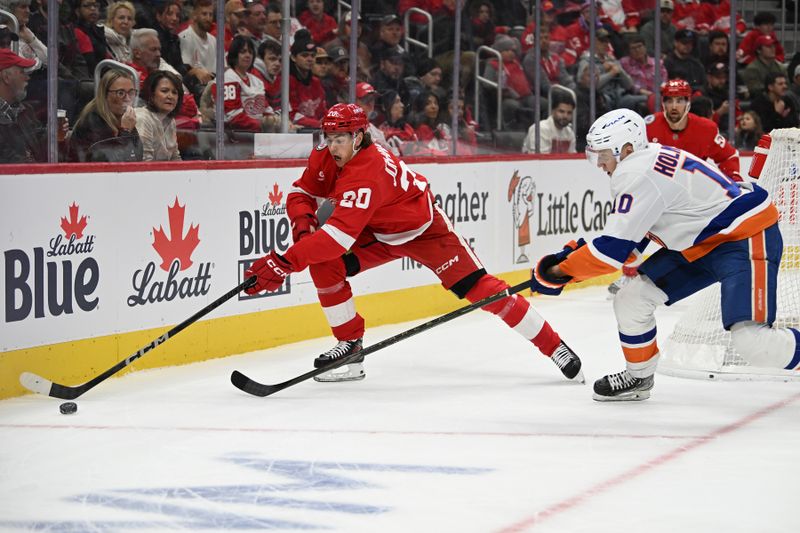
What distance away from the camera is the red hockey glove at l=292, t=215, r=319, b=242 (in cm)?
515

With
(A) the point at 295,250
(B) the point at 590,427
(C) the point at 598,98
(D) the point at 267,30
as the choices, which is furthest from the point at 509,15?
(B) the point at 590,427

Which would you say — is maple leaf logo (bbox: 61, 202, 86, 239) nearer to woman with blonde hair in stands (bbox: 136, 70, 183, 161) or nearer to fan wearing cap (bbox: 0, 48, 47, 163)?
fan wearing cap (bbox: 0, 48, 47, 163)

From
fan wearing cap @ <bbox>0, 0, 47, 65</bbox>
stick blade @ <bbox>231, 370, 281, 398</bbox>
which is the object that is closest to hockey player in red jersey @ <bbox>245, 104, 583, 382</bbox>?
stick blade @ <bbox>231, 370, 281, 398</bbox>

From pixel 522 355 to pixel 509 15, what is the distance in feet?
10.5

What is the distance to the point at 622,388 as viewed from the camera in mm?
4699

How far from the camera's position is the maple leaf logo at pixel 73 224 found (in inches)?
194

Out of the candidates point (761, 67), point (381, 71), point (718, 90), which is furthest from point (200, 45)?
point (761, 67)

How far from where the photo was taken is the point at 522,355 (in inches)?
231

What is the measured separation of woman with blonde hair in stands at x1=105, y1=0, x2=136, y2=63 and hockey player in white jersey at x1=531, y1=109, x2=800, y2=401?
2174 mm

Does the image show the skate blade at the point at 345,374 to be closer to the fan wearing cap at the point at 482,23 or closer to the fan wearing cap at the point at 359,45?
the fan wearing cap at the point at 359,45

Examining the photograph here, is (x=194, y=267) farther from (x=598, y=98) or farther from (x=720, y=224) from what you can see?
(x=598, y=98)

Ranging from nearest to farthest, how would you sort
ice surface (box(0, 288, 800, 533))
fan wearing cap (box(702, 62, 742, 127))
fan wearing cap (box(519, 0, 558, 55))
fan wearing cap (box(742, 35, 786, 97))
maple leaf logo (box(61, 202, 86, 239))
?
1. ice surface (box(0, 288, 800, 533))
2. maple leaf logo (box(61, 202, 86, 239))
3. fan wearing cap (box(519, 0, 558, 55))
4. fan wearing cap (box(702, 62, 742, 127))
5. fan wearing cap (box(742, 35, 786, 97))

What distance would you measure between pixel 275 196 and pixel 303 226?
41.3 inches

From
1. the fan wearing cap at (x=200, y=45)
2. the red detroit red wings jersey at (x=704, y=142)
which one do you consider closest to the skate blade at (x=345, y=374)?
the fan wearing cap at (x=200, y=45)
